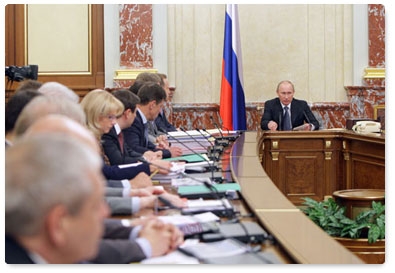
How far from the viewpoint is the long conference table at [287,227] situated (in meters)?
2.03

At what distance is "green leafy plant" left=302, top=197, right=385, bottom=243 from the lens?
4.14 meters

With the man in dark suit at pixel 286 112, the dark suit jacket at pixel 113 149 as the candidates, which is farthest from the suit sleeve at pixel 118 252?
the man in dark suit at pixel 286 112

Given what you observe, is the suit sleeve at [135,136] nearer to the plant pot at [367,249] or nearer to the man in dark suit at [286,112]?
the plant pot at [367,249]

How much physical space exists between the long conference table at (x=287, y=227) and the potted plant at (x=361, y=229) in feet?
2.35

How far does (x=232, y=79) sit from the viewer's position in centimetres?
784

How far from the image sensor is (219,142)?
5.51 m

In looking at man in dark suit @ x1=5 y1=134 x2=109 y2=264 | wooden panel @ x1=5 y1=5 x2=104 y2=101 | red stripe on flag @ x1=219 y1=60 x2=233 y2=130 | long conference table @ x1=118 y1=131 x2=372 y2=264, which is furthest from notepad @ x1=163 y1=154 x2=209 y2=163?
wooden panel @ x1=5 y1=5 x2=104 y2=101

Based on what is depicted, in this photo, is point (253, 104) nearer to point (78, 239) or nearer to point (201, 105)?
point (201, 105)

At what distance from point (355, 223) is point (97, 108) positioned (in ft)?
5.51

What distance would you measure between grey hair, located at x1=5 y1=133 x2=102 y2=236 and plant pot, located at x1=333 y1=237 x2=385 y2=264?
3248 mm

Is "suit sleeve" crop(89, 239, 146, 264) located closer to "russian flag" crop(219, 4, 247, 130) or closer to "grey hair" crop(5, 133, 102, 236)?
"grey hair" crop(5, 133, 102, 236)

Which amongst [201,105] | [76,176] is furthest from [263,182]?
[201,105]

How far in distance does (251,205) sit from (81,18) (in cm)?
577
